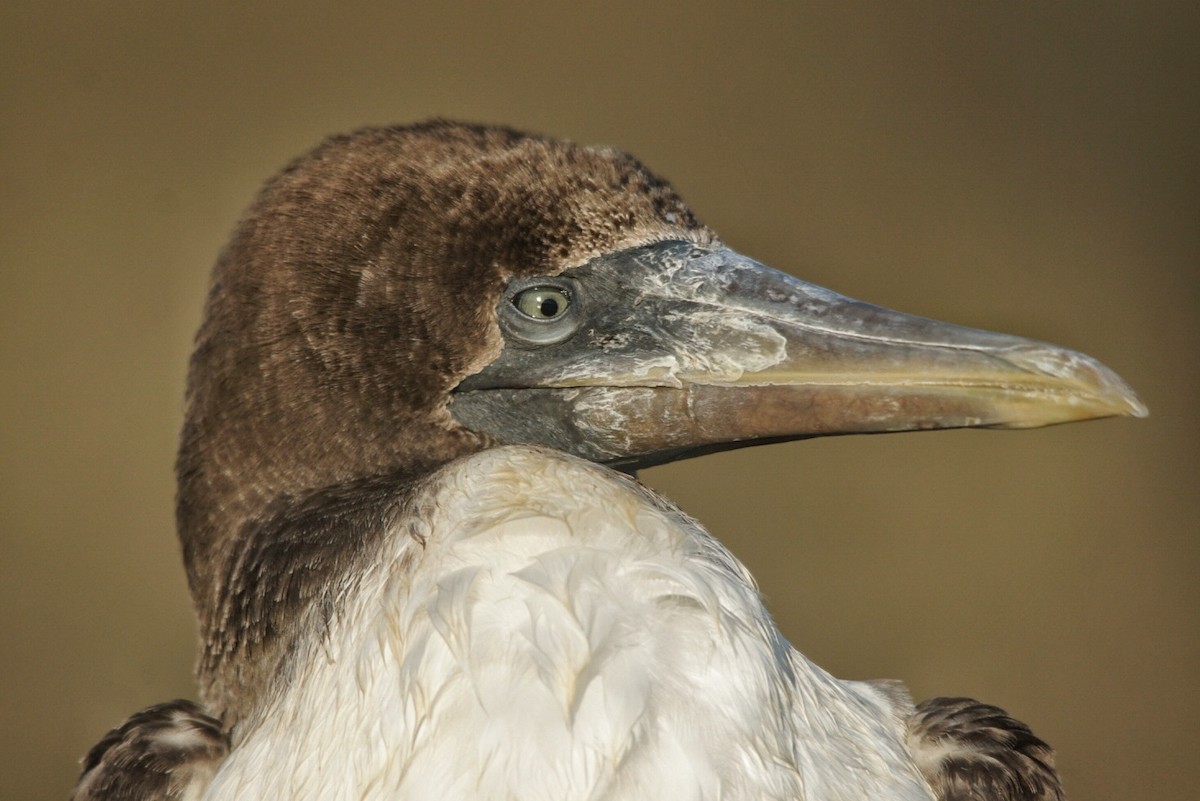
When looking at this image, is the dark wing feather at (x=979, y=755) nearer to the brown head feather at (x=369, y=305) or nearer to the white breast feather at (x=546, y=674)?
the white breast feather at (x=546, y=674)

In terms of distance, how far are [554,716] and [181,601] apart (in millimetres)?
2475

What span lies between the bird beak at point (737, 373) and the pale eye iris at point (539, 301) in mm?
22

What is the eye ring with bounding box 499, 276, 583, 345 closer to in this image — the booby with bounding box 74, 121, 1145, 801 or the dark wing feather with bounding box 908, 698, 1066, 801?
the booby with bounding box 74, 121, 1145, 801

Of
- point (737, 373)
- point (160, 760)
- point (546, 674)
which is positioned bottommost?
point (160, 760)

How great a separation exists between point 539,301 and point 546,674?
1.44 ft

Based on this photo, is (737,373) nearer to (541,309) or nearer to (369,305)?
(541,309)

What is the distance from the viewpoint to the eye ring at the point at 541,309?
133 cm

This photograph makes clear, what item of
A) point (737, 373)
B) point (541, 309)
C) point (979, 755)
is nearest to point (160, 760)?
point (541, 309)

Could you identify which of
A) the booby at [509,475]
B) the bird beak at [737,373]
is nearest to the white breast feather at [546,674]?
the booby at [509,475]

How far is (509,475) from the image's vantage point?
1240mm

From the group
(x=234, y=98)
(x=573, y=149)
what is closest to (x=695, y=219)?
(x=573, y=149)

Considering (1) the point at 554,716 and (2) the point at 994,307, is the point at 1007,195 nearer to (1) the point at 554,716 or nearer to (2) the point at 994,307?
(2) the point at 994,307

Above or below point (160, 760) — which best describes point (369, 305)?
above

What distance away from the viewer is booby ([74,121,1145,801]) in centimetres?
108
